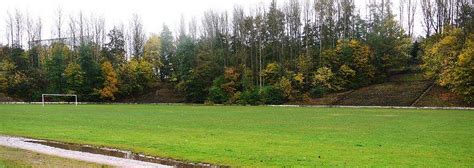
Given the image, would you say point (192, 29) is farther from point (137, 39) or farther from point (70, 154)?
point (70, 154)

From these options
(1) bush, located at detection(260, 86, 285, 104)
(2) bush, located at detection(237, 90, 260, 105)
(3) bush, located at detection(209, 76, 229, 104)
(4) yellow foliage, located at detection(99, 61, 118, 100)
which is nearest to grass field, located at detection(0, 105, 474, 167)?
(1) bush, located at detection(260, 86, 285, 104)

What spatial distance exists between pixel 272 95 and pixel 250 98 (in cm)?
355

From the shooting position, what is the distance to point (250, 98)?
69250mm

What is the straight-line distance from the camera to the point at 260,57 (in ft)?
251

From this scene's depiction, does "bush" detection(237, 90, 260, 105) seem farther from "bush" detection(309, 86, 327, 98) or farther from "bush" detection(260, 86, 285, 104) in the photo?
"bush" detection(309, 86, 327, 98)

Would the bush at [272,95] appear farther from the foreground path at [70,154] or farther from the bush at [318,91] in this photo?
the foreground path at [70,154]

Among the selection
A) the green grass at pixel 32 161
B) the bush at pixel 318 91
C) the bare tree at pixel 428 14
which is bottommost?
the green grass at pixel 32 161

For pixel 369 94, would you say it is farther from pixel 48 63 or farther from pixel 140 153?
pixel 48 63

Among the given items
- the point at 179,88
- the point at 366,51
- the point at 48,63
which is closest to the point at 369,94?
the point at 366,51

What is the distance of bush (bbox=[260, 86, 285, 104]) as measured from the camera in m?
68.0

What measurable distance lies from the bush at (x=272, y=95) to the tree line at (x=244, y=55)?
0.15 meters

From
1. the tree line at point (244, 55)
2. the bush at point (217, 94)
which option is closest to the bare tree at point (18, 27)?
the tree line at point (244, 55)

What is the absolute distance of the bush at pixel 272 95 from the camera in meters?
68.0

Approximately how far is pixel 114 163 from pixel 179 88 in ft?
220
